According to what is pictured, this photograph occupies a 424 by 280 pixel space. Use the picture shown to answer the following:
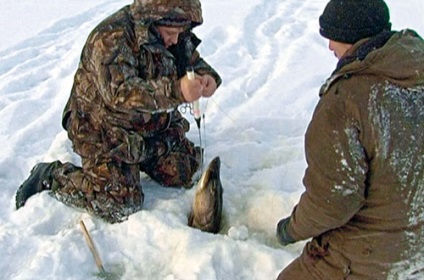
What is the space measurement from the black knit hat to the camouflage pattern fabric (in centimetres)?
135

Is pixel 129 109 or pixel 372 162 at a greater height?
pixel 372 162

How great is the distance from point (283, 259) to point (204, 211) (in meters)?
0.62

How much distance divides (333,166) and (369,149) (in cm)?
15

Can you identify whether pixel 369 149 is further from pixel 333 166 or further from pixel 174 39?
pixel 174 39

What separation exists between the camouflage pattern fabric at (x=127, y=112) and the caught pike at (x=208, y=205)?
419 millimetres

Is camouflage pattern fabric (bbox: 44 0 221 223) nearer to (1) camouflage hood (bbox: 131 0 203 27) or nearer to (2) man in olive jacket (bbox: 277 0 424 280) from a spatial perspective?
(1) camouflage hood (bbox: 131 0 203 27)

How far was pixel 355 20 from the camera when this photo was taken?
2.04 metres

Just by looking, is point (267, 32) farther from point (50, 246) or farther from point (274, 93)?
point (50, 246)

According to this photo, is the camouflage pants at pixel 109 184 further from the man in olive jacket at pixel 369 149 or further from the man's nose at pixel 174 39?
the man in olive jacket at pixel 369 149

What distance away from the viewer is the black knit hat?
6.66 ft

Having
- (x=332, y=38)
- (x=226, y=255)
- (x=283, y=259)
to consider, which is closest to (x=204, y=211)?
(x=226, y=255)

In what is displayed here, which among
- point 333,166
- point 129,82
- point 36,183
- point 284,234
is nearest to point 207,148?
point 129,82

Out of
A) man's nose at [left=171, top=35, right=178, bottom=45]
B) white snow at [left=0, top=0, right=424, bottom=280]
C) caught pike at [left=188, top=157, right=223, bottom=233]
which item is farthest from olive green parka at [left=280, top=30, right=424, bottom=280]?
man's nose at [left=171, top=35, right=178, bottom=45]

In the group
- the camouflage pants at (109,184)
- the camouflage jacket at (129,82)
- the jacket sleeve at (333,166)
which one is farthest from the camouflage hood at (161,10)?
the jacket sleeve at (333,166)
